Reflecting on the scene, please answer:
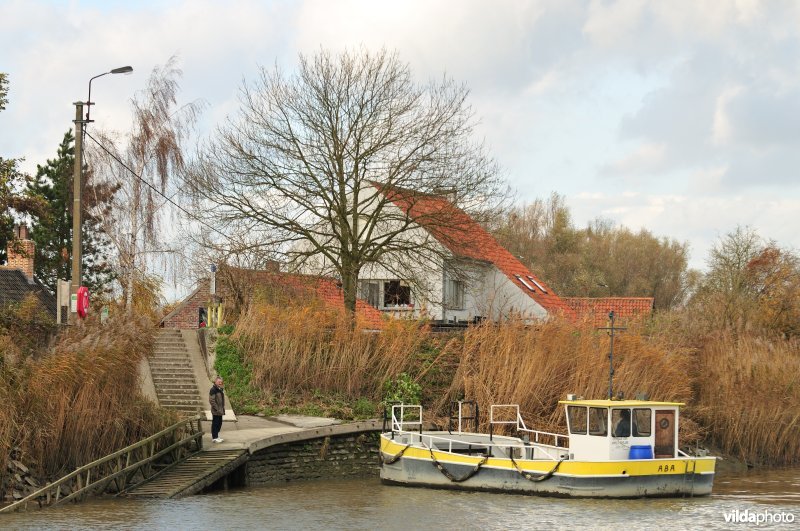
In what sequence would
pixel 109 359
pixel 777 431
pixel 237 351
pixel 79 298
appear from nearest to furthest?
pixel 109 359 → pixel 79 298 → pixel 777 431 → pixel 237 351

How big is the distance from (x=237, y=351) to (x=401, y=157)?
8.05 metres

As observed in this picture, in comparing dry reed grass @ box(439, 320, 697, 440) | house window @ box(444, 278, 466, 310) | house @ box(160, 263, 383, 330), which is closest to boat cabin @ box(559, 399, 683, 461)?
dry reed grass @ box(439, 320, 697, 440)

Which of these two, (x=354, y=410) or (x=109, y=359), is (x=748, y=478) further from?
(x=109, y=359)

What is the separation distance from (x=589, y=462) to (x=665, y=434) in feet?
6.91

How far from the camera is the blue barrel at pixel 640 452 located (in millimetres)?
23078

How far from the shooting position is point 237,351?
32.7m

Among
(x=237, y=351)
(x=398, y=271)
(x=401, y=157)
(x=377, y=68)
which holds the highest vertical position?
(x=377, y=68)

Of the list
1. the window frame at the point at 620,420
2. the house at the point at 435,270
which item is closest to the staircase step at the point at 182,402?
the house at the point at 435,270

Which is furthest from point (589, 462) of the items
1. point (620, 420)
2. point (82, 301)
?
point (82, 301)

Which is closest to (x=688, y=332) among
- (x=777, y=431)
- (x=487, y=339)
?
(x=777, y=431)

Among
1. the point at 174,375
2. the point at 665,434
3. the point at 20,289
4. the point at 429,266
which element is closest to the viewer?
the point at 665,434

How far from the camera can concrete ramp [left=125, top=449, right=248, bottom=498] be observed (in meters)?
21.7

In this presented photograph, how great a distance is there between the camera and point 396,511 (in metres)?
21.4

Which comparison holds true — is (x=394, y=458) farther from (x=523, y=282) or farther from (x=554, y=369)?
(x=523, y=282)
